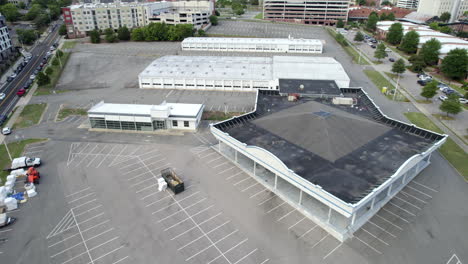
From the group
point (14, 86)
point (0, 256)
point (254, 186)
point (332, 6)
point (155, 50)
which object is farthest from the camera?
point (332, 6)

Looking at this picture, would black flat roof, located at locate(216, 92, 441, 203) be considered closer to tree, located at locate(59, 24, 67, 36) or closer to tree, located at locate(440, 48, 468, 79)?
tree, located at locate(440, 48, 468, 79)

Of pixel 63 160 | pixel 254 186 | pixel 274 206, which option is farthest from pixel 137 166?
pixel 274 206

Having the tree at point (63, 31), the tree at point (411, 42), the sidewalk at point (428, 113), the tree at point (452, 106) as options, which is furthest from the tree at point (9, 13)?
the tree at point (452, 106)

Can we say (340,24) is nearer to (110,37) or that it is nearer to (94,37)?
(110,37)

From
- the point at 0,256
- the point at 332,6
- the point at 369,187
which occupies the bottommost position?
the point at 0,256

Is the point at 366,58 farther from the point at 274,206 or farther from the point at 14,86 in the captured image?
the point at 14,86
